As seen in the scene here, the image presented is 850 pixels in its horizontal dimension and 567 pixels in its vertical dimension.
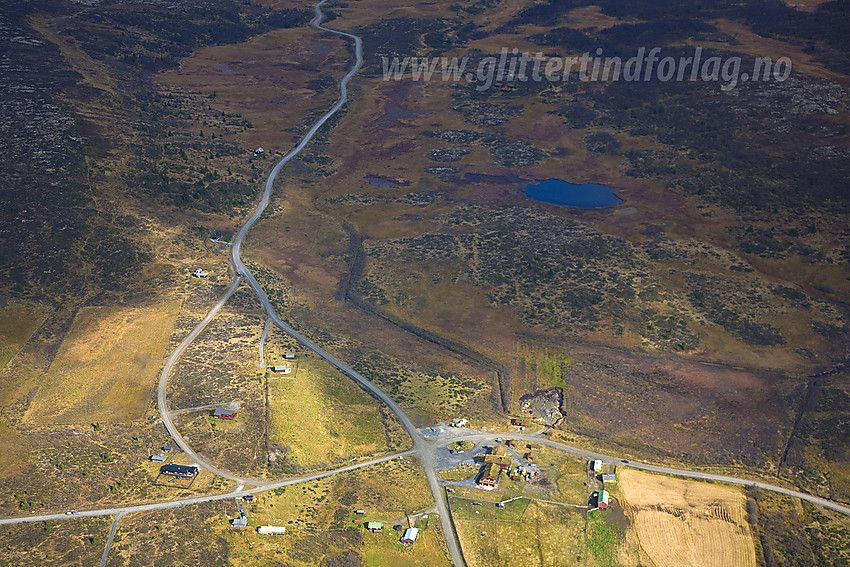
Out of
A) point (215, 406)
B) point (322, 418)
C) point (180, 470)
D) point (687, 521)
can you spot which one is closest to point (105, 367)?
point (215, 406)

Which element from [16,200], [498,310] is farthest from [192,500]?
[16,200]

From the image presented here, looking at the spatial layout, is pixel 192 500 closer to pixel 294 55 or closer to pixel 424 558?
pixel 424 558

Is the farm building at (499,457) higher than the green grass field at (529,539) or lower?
higher

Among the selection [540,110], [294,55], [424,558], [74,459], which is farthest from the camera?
[294,55]

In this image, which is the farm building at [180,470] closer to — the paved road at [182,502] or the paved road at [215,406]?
the paved road at [182,502]

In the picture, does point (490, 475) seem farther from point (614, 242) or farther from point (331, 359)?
point (614, 242)

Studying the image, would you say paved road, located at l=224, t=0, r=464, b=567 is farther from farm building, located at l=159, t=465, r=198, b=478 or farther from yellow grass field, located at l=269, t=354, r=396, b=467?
farm building, located at l=159, t=465, r=198, b=478

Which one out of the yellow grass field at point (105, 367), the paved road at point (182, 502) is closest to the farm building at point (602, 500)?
the paved road at point (182, 502)
